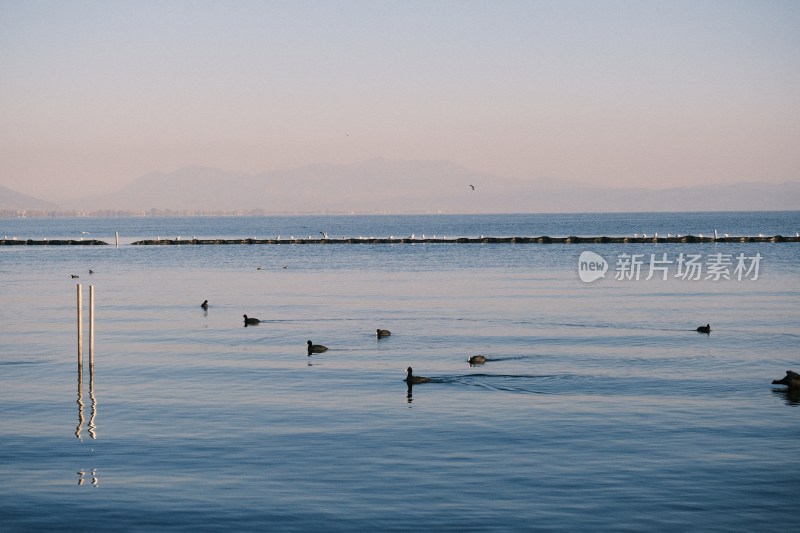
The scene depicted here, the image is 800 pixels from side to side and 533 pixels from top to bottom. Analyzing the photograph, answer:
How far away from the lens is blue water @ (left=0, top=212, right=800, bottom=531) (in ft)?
66.1

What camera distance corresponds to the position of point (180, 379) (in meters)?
35.2

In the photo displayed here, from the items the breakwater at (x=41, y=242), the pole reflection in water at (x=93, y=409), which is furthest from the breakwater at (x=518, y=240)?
→ the pole reflection in water at (x=93, y=409)

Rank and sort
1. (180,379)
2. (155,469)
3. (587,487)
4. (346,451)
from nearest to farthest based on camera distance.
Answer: (587,487) < (155,469) < (346,451) < (180,379)

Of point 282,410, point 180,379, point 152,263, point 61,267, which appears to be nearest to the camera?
point 282,410

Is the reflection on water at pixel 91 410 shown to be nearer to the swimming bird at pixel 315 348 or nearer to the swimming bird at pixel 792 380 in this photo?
the swimming bird at pixel 315 348

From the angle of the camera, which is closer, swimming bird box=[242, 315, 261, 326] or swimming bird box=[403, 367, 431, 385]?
swimming bird box=[403, 367, 431, 385]

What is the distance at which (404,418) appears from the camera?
28.3 meters

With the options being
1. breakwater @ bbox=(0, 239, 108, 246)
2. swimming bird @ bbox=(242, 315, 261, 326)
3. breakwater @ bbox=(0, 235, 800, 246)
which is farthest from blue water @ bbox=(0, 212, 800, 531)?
breakwater @ bbox=(0, 239, 108, 246)

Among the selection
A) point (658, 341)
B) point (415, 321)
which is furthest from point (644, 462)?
point (415, 321)

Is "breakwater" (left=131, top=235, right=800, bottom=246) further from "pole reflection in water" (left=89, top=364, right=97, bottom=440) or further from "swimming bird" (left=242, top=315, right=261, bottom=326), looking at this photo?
"pole reflection in water" (left=89, top=364, right=97, bottom=440)

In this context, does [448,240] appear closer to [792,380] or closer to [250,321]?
[250,321]

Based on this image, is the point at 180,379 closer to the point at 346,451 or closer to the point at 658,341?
the point at 346,451

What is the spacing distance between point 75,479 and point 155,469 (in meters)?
1.78

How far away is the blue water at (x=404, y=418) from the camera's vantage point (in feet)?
66.1
